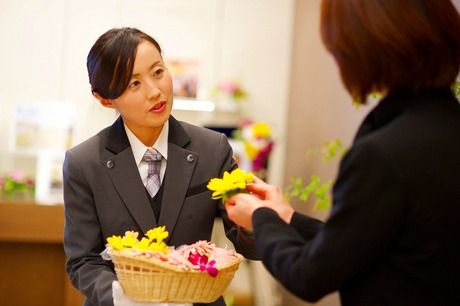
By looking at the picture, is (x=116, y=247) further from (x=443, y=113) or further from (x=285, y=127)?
(x=285, y=127)


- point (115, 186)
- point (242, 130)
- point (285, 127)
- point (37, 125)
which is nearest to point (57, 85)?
point (37, 125)

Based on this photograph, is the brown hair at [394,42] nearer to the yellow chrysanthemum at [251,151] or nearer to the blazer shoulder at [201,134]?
the blazer shoulder at [201,134]

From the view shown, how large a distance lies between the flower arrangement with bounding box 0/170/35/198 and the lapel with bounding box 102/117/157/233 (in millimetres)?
2567

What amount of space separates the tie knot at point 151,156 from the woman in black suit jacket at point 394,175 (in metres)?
0.63

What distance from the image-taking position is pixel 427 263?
1.07m

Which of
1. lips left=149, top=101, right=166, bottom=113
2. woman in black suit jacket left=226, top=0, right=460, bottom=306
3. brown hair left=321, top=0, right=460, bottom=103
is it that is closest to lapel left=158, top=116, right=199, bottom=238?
lips left=149, top=101, right=166, bottom=113

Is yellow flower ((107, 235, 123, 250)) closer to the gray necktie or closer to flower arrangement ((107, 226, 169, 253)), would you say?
flower arrangement ((107, 226, 169, 253))

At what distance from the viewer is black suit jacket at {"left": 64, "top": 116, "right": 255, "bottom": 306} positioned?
5.23 ft

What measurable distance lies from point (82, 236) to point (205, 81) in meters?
4.08

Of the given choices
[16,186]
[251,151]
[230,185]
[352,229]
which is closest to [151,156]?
[230,185]

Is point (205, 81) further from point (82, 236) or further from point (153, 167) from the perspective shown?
point (82, 236)

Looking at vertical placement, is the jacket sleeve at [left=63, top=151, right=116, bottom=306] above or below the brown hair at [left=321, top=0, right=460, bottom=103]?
below

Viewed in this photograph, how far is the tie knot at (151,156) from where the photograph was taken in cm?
168

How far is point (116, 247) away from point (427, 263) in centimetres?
65
